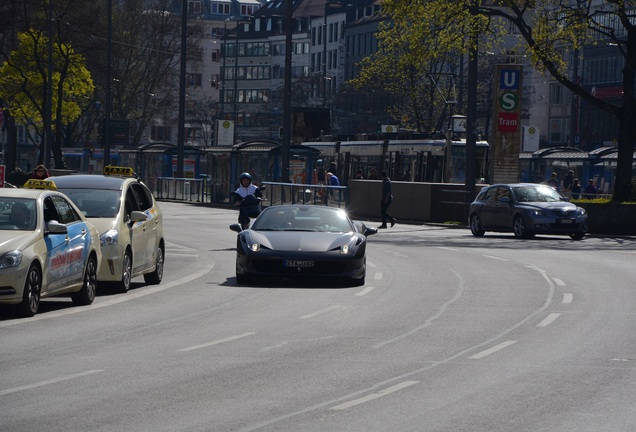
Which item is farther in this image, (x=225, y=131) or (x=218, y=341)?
(x=225, y=131)

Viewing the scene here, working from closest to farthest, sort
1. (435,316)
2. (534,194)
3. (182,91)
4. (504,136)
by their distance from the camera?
(435,316) → (534,194) → (504,136) → (182,91)

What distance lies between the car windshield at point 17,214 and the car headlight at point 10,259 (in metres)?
0.98

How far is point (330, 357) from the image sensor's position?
43.5 feet

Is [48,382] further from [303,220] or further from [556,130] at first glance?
[556,130]

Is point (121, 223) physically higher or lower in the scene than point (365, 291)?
higher

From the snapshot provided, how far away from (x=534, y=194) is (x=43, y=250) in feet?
87.6

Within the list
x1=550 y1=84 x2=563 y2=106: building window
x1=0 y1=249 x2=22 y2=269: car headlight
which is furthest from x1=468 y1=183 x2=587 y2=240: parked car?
x1=550 y1=84 x2=563 y2=106: building window

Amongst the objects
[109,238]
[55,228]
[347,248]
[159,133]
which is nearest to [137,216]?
[109,238]

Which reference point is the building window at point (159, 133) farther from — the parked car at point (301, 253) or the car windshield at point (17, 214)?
the car windshield at point (17, 214)

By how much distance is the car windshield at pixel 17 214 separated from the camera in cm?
1727

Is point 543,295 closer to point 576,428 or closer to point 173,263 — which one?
point 173,263

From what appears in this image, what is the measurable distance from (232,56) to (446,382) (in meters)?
178

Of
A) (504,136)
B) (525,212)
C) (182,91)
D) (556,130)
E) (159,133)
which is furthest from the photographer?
(159,133)

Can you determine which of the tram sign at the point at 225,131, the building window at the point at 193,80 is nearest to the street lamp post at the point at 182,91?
the tram sign at the point at 225,131
